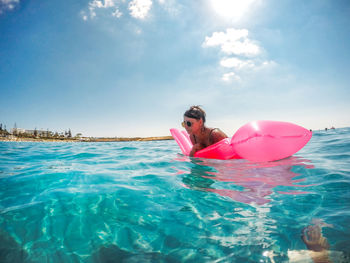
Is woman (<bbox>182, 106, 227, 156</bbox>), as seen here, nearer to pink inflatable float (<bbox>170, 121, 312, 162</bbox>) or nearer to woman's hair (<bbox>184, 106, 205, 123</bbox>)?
woman's hair (<bbox>184, 106, 205, 123</bbox>)

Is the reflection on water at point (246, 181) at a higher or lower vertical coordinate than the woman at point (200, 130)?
lower

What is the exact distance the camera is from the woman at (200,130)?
4418 mm

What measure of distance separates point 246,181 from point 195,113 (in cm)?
230

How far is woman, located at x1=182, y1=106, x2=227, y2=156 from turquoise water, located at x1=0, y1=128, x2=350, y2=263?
182 cm

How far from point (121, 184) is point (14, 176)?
1.96m

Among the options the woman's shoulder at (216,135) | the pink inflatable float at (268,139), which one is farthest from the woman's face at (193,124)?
the pink inflatable float at (268,139)

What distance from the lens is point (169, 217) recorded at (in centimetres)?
168

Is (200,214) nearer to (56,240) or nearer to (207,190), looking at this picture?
(207,190)

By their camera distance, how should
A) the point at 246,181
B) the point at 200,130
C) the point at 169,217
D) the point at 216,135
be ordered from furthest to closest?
the point at 200,130
the point at 216,135
the point at 246,181
the point at 169,217

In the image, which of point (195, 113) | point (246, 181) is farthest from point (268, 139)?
point (195, 113)

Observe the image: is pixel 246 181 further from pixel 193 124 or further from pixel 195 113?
pixel 195 113

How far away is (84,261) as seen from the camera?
4.02 ft

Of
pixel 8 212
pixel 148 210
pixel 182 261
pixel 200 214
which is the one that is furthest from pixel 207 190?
pixel 8 212

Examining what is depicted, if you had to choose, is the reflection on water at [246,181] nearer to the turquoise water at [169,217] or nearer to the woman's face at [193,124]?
the turquoise water at [169,217]
